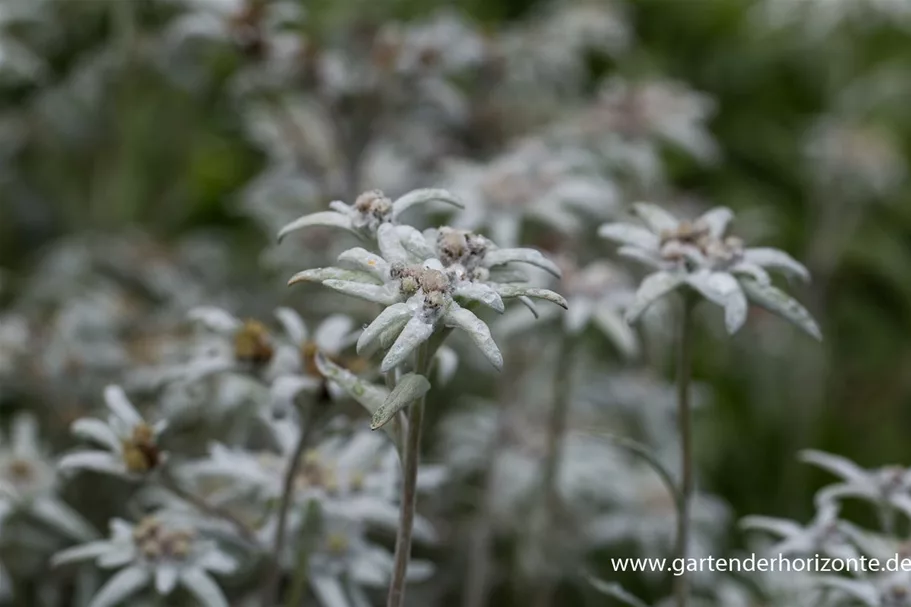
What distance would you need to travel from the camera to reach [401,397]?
110cm

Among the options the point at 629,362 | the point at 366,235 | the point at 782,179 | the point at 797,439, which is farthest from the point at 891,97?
the point at 366,235

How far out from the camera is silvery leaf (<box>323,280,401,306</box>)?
1.18 metres

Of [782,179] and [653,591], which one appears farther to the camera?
[782,179]

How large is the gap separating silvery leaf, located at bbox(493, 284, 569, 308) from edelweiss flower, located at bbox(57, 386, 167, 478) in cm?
53

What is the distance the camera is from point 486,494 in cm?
208

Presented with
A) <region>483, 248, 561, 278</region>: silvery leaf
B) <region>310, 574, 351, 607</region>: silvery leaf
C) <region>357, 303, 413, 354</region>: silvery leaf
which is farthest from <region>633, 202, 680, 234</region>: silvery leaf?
<region>310, 574, 351, 607</region>: silvery leaf

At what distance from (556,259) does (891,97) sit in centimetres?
271

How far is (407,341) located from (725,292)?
0.49 meters

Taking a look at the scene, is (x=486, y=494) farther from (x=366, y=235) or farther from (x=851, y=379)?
(x=851, y=379)

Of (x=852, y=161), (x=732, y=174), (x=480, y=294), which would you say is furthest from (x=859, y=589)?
(x=732, y=174)

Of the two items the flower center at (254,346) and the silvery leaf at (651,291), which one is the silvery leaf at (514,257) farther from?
the flower center at (254,346)

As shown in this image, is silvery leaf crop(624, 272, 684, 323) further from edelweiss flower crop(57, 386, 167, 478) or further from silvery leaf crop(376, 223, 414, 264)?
edelweiss flower crop(57, 386, 167, 478)

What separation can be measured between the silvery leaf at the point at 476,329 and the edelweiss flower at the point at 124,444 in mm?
498

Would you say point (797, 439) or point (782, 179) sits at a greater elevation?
point (782, 179)
